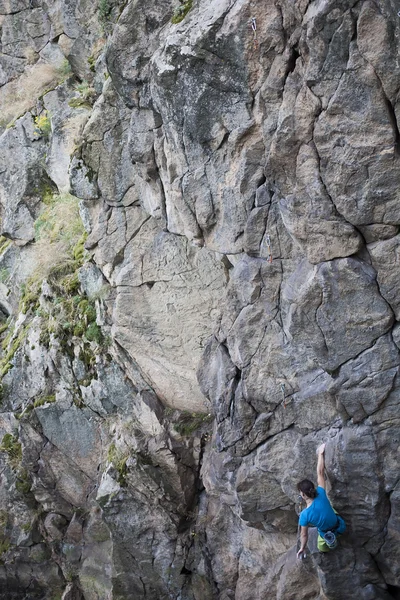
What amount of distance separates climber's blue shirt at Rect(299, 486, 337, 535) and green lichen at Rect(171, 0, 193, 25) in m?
7.19

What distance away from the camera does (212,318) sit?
42.2ft

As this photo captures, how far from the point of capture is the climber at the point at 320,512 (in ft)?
29.9

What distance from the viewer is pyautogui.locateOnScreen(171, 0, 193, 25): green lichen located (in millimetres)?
10117

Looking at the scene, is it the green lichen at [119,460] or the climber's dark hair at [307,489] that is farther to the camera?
the green lichen at [119,460]

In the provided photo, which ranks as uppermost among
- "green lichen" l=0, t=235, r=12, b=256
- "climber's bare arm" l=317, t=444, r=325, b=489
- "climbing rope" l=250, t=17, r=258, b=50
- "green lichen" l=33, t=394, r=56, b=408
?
"climbing rope" l=250, t=17, r=258, b=50

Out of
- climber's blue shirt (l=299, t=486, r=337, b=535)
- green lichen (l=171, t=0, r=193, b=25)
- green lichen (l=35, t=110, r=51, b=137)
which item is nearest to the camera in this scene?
climber's blue shirt (l=299, t=486, r=337, b=535)

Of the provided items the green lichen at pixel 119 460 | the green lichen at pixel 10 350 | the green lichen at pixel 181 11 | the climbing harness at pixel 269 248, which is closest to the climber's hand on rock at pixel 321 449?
the climbing harness at pixel 269 248

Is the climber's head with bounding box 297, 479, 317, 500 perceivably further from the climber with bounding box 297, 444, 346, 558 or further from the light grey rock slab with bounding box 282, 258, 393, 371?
the light grey rock slab with bounding box 282, 258, 393, 371

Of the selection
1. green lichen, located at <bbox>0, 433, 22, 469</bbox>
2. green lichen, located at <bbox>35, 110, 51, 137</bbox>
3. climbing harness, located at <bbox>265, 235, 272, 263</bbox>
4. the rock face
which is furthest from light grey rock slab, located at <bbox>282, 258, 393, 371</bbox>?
green lichen, located at <bbox>35, 110, 51, 137</bbox>

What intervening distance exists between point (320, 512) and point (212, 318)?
4730mm

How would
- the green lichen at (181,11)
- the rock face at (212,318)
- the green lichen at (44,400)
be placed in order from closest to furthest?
the rock face at (212,318) → the green lichen at (181,11) → the green lichen at (44,400)

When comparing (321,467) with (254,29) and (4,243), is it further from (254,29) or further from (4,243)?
(4,243)

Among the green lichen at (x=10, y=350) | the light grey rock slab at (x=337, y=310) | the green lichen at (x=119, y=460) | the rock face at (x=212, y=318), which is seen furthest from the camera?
the green lichen at (x=10, y=350)

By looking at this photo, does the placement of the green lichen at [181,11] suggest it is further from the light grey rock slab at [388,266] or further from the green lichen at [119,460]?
the green lichen at [119,460]
